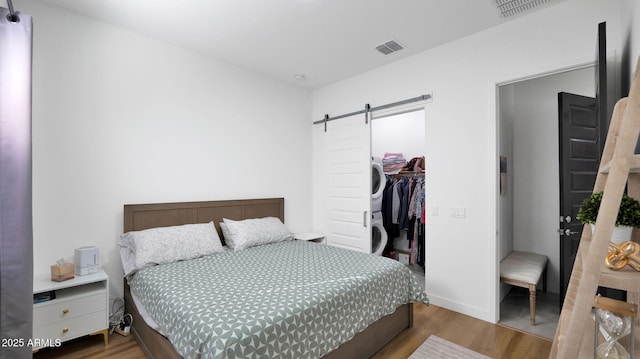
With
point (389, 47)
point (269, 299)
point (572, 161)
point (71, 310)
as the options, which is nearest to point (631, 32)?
point (572, 161)

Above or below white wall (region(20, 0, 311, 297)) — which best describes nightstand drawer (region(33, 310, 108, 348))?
below

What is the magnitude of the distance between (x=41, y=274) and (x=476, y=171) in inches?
151

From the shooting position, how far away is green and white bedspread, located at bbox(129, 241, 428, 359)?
146 centimetres

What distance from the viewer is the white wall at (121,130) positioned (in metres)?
2.34

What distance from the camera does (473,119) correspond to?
279 cm

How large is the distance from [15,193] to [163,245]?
1274 mm

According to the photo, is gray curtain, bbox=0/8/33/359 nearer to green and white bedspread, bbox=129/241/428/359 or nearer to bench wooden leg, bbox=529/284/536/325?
green and white bedspread, bbox=129/241/428/359

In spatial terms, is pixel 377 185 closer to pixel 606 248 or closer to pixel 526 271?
pixel 526 271

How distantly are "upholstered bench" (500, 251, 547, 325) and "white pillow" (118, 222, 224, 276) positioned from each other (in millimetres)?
2850

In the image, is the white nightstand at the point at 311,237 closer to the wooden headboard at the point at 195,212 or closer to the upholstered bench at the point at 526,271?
the wooden headboard at the point at 195,212

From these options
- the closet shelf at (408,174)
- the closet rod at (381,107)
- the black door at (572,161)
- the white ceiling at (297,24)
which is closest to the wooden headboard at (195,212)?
the closet rod at (381,107)

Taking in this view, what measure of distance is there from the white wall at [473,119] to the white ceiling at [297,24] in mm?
238

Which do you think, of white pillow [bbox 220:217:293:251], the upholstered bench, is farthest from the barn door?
the upholstered bench

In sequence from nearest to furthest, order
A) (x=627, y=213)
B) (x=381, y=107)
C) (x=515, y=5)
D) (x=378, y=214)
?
(x=627, y=213) < (x=515, y=5) < (x=381, y=107) < (x=378, y=214)
